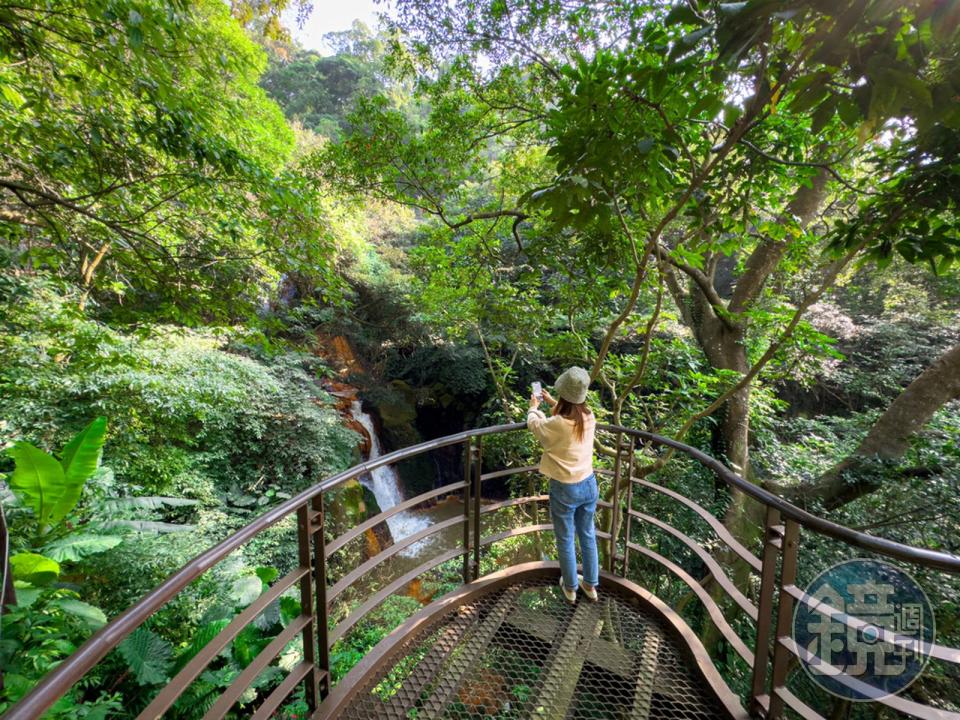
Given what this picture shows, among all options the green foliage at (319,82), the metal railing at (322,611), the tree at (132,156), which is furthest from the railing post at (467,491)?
the green foliage at (319,82)

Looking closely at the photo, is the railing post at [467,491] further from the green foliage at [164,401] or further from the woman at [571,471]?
the green foliage at [164,401]

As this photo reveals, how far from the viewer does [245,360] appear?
676cm

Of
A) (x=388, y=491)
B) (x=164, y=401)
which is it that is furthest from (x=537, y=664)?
(x=388, y=491)

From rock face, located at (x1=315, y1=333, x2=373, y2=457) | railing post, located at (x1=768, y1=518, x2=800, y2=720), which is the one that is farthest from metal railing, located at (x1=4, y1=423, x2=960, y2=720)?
rock face, located at (x1=315, y1=333, x2=373, y2=457)

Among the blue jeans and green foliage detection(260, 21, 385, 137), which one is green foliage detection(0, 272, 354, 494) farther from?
green foliage detection(260, 21, 385, 137)

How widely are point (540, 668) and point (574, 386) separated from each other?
1302mm

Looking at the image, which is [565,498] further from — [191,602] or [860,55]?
[191,602]

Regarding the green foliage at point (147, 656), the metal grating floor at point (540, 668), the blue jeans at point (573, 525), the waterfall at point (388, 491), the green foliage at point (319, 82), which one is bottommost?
the waterfall at point (388, 491)

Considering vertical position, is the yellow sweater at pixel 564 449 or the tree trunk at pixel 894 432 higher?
the yellow sweater at pixel 564 449

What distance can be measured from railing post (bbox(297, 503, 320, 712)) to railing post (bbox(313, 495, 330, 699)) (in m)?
0.03

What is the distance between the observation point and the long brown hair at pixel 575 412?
2.18 metres

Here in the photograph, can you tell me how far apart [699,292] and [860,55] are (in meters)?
4.82

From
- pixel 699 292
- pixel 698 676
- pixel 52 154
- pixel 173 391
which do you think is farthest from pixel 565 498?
pixel 173 391

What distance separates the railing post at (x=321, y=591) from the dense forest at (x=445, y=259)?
2.33 feet
